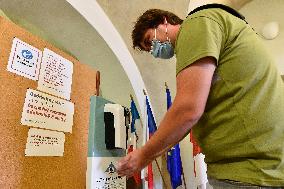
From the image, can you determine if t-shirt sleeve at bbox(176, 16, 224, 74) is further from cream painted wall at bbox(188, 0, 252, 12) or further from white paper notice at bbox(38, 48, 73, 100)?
cream painted wall at bbox(188, 0, 252, 12)

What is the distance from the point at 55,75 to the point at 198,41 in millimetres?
578

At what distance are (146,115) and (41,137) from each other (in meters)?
1.65

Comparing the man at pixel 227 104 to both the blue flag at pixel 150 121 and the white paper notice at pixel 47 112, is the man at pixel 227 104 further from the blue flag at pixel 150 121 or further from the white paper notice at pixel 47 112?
the blue flag at pixel 150 121

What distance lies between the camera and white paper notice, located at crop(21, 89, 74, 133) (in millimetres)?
935

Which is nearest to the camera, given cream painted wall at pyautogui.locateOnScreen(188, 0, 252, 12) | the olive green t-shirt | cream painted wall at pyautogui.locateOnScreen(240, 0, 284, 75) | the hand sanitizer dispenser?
the olive green t-shirt

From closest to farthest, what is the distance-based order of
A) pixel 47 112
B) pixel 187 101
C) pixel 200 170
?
pixel 187 101, pixel 47 112, pixel 200 170

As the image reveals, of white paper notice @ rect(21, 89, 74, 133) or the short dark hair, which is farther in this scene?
the short dark hair

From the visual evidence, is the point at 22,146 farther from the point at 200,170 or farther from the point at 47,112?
the point at 200,170

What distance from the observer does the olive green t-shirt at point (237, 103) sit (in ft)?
2.44

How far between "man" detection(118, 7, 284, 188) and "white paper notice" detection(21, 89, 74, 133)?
37 centimetres

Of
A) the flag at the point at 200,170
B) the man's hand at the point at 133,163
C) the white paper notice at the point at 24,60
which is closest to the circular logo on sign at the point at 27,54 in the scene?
the white paper notice at the point at 24,60

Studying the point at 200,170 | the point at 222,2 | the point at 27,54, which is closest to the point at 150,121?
the point at 200,170

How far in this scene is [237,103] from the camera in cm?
78

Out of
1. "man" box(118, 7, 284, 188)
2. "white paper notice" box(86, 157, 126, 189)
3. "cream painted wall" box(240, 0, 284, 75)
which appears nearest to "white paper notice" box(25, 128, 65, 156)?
"white paper notice" box(86, 157, 126, 189)
